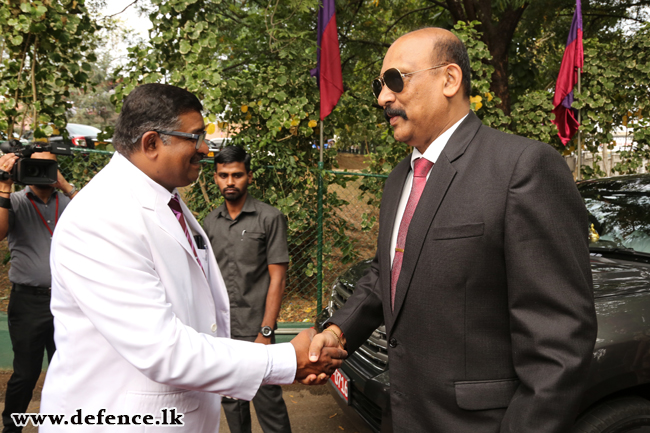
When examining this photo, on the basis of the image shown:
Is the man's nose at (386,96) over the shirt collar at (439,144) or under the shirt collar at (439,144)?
over

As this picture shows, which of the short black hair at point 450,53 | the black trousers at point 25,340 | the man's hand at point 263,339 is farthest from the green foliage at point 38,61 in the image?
the short black hair at point 450,53

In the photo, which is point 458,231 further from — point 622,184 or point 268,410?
point 622,184

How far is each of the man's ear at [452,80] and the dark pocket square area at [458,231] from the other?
56 cm

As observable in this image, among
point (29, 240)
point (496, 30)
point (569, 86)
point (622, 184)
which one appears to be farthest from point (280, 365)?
point (496, 30)

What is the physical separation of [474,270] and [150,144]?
1261 mm

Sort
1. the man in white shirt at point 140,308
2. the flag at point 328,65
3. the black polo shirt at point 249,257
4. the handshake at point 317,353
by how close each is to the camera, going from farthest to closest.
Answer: the flag at point 328,65 → the black polo shirt at point 249,257 → the handshake at point 317,353 → the man in white shirt at point 140,308

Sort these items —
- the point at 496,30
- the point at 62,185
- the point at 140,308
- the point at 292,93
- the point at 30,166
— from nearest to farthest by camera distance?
the point at 140,308 → the point at 30,166 → the point at 62,185 → the point at 292,93 → the point at 496,30

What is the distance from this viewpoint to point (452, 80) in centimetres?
185

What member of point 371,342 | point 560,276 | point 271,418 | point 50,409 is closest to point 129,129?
point 50,409

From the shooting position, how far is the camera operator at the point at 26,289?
3527 mm

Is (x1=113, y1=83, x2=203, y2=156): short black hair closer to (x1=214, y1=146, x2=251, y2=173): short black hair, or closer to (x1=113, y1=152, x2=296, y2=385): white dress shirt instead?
(x1=113, y1=152, x2=296, y2=385): white dress shirt

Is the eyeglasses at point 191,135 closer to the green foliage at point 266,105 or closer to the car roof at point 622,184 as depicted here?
the green foliage at point 266,105

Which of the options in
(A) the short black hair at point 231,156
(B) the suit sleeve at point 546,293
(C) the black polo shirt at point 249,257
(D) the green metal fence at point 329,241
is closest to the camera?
(B) the suit sleeve at point 546,293

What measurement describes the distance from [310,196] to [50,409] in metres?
3.87
